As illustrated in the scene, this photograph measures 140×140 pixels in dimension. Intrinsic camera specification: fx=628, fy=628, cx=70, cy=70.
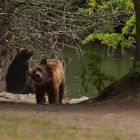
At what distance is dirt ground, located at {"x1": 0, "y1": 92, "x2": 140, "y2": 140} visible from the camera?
8.06 meters

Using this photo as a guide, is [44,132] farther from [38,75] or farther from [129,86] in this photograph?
[38,75]

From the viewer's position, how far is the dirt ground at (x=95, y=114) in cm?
→ 806

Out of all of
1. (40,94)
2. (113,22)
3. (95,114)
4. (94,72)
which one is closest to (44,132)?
(95,114)

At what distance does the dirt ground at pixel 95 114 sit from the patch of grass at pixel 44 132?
229 millimetres

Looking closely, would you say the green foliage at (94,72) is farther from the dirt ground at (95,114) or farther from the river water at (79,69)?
the river water at (79,69)

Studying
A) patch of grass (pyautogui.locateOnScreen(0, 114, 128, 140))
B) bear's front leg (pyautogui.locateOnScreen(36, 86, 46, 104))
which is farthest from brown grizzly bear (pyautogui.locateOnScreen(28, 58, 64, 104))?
patch of grass (pyautogui.locateOnScreen(0, 114, 128, 140))

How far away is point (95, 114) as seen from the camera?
934 cm

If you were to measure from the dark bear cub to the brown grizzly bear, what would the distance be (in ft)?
14.4

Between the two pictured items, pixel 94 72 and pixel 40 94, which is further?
pixel 40 94

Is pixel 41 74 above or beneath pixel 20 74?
above

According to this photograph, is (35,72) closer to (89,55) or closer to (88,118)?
(89,55)

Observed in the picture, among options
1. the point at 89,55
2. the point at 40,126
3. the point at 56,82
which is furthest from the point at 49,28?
the point at 40,126

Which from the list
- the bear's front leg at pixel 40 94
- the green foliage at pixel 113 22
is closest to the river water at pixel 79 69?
the green foliage at pixel 113 22

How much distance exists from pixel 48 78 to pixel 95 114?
3582mm
